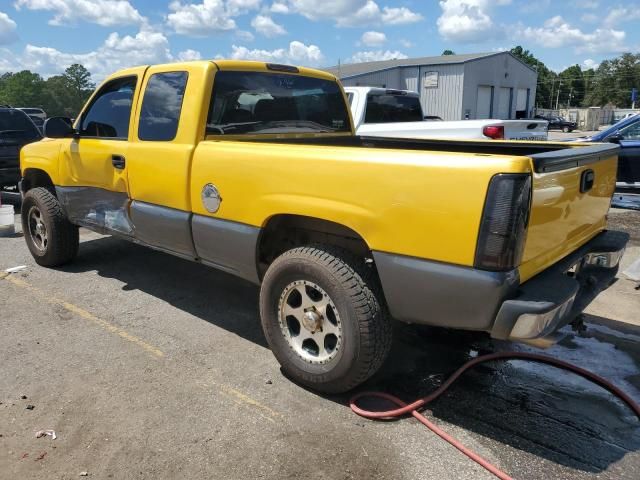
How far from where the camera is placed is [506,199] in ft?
7.75

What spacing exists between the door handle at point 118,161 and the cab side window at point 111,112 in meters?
0.17

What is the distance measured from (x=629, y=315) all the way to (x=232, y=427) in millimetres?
3475

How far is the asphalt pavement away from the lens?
2662 millimetres

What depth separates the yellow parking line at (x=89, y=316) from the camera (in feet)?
12.9

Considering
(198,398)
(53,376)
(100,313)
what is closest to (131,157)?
(100,313)

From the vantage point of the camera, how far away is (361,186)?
2797 millimetres

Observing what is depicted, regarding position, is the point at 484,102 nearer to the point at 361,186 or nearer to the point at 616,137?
the point at 616,137

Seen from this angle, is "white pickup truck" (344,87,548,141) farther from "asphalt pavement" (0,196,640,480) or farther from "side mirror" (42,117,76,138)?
"side mirror" (42,117,76,138)

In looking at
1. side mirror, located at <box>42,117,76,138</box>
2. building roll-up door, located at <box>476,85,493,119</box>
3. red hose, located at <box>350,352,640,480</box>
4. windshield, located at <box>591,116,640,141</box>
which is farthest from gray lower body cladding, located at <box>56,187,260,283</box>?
building roll-up door, located at <box>476,85,493,119</box>

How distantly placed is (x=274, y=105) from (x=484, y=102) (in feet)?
132

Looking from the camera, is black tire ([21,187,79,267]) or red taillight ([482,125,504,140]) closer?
black tire ([21,187,79,267])

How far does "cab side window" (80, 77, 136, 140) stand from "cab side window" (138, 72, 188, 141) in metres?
0.28

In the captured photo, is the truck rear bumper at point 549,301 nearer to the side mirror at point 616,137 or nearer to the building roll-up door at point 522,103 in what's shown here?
the side mirror at point 616,137

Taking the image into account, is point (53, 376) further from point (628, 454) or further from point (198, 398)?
point (628, 454)
